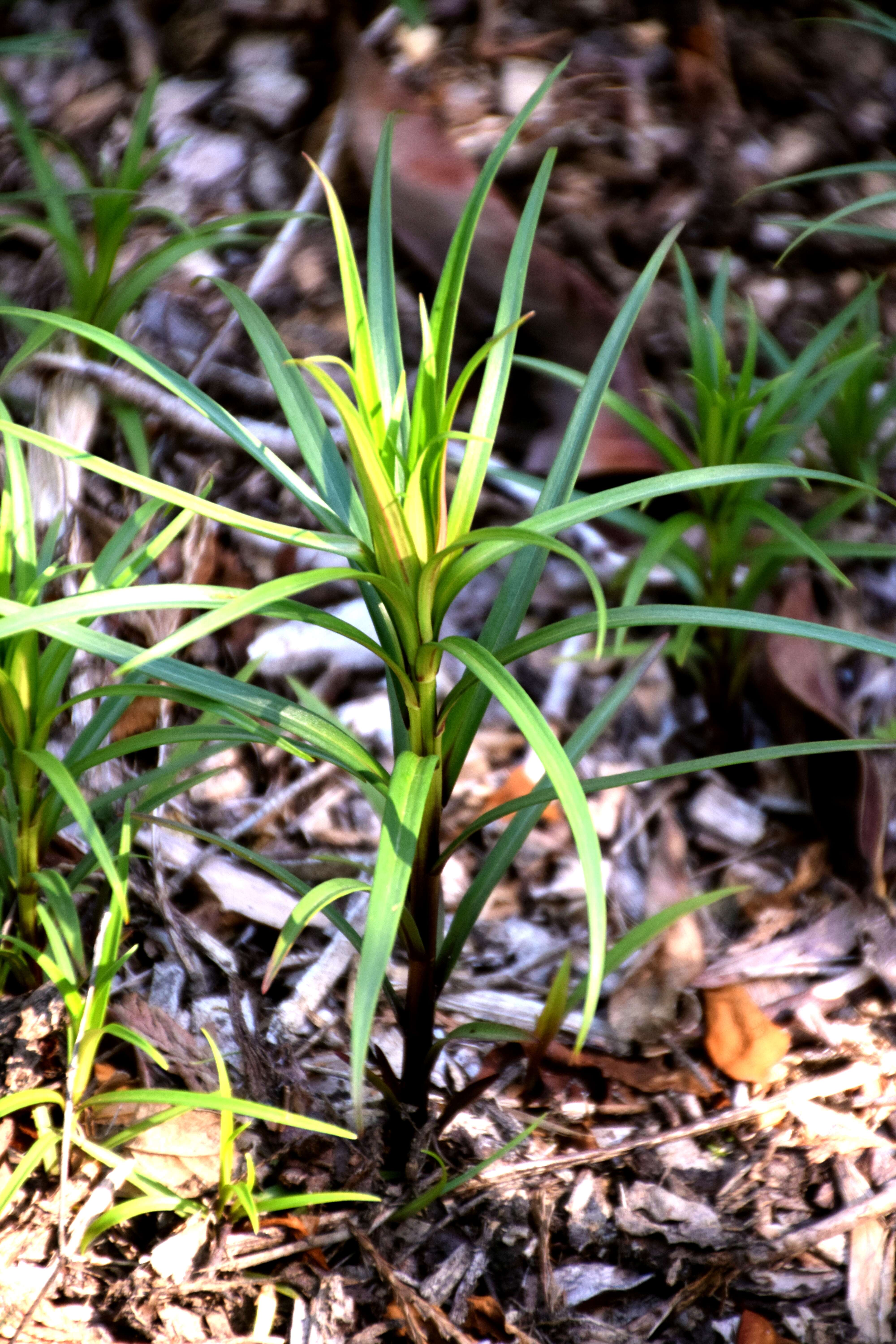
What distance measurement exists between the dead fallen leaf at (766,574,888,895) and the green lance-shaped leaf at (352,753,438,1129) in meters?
0.87

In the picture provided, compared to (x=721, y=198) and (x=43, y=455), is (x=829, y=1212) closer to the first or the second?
(x=43, y=455)

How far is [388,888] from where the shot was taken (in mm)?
799

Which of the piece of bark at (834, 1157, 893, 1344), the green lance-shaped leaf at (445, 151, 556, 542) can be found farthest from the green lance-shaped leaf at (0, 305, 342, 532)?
the piece of bark at (834, 1157, 893, 1344)

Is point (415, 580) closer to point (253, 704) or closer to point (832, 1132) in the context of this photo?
point (253, 704)

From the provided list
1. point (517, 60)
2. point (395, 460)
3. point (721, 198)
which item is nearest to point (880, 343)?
point (721, 198)

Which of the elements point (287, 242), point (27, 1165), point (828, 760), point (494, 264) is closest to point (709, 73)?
point (494, 264)

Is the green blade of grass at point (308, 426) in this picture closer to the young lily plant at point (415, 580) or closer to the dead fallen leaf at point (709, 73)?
the young lily plant at point (415, 580)

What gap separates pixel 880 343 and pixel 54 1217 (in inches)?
80.4

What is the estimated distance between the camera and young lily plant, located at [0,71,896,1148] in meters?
0.78

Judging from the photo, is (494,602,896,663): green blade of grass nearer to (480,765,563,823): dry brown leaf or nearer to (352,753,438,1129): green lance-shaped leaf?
(352,753,438,1129): green lance-shaped leaf

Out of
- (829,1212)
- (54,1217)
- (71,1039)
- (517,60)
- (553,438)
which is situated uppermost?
(517,60)

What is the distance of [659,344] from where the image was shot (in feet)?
7.22

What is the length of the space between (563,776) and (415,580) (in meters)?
0.23

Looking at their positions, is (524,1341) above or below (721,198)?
below
